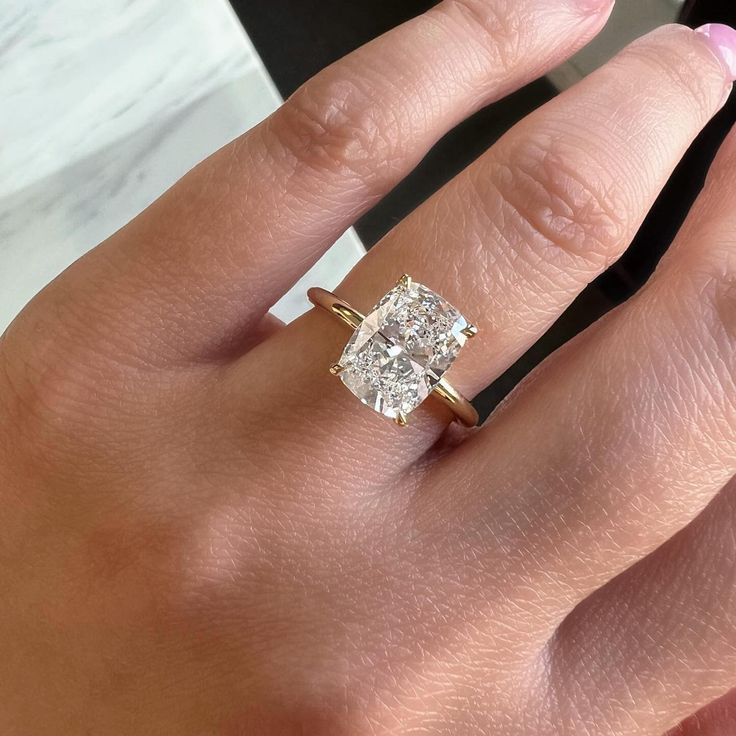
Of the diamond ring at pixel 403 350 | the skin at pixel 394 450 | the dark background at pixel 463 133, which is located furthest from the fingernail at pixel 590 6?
the dark background at pixel 463 133

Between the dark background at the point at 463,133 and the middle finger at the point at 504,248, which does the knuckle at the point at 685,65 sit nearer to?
the middle finger at the point at 504,248

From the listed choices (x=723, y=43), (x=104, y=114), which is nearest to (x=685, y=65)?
(x=723, y=43)

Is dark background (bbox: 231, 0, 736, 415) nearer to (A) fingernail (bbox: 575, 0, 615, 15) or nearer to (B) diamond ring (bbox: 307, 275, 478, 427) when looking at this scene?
(A) fingernail (bbox: 575, 0, 615, 15)

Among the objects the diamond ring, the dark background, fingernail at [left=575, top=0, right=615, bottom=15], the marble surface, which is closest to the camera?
the diamond ring

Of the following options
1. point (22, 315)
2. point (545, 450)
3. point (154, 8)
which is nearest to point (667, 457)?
point (545, 450)

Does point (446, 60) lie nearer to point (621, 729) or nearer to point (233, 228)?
point (233, 228)

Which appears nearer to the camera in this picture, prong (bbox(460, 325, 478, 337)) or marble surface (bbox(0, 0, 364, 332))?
prong (bbox(460, 325, 478, 337))

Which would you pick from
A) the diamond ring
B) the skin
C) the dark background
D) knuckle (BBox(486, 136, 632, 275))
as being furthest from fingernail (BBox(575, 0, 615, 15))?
the dark background
